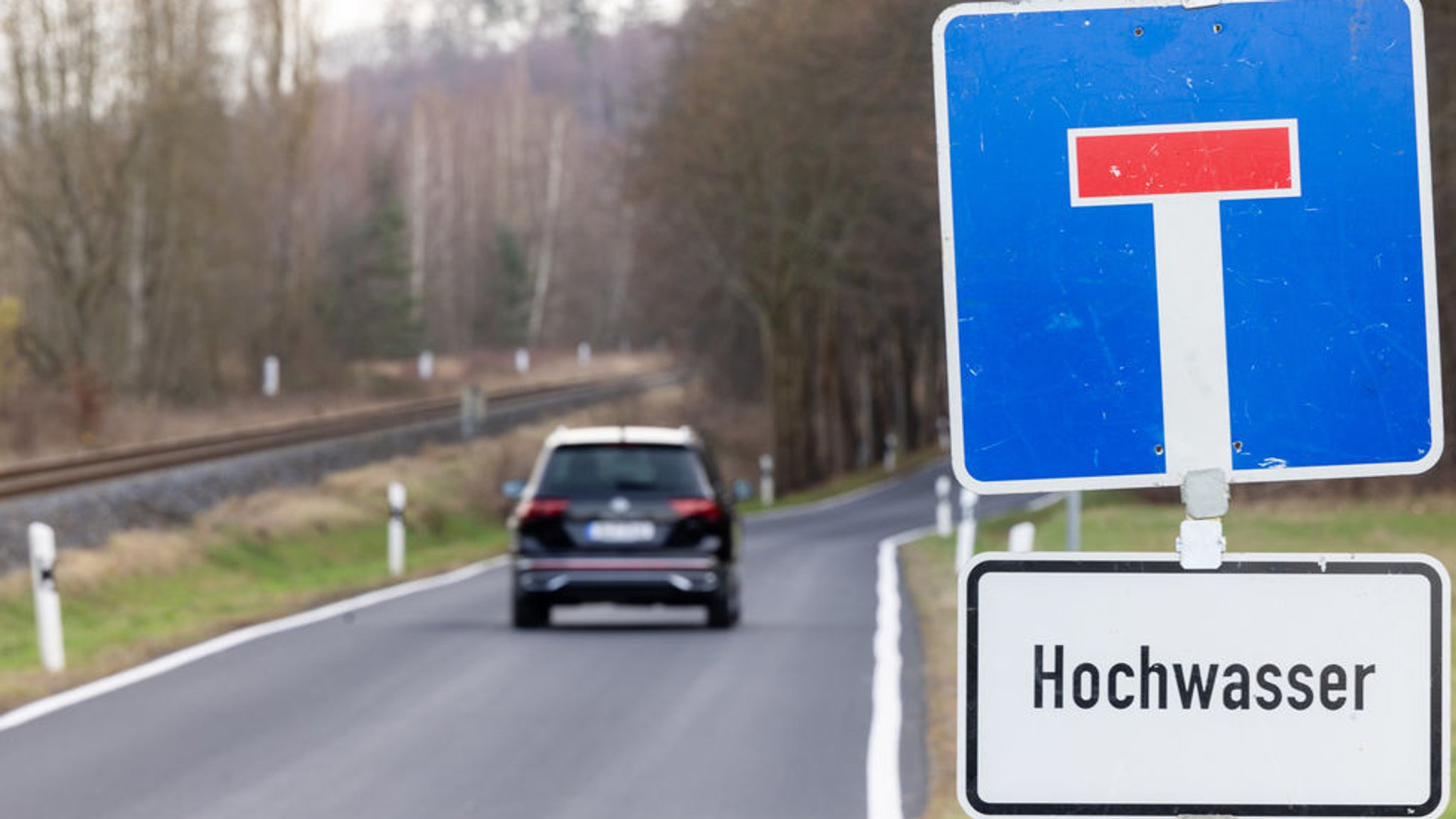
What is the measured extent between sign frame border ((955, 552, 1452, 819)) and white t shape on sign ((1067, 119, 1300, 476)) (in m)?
0.17

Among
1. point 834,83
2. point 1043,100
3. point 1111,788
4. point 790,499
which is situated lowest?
point 790,499

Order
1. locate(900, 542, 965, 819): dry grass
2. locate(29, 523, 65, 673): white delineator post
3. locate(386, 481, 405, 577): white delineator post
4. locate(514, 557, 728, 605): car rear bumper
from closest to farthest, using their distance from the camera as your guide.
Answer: locate(900, 542, 965, 819): dry grass → locate(29, 523, 65, 673): white delineator post → locate(514, 557, 728, 605): car rear bumper → locate(386, 481, 405, 577): white delineator post

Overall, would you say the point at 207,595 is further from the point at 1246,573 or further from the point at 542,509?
the point at 1246,573

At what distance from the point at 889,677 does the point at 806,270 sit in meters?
39.1

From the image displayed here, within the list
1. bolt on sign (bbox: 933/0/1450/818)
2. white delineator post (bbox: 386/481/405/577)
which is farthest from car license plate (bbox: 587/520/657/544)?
bolt on sign (bbox: 933/0/1450/818)

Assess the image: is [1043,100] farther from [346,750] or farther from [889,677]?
[889,677]

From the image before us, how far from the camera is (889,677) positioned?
15.6 m

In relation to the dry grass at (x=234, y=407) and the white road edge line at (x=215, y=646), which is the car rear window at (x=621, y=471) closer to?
the white road edge line at (x=215, y=646)

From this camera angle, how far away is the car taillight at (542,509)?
1923 centimetres

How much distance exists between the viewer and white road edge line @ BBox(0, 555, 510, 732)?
1398cm

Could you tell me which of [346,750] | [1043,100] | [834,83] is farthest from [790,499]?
[1043,100]

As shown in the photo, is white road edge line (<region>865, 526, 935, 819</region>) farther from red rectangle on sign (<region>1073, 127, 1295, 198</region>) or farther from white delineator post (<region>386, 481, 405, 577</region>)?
red rectangle on sign (<region>1073, 127, 1295, 198</region>)

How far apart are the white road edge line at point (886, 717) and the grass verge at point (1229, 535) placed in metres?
0.24

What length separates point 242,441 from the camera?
41.4m
